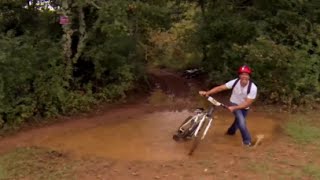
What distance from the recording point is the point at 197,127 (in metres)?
9.47

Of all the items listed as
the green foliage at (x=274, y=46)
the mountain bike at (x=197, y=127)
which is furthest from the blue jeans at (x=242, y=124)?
the green foliage at (x=274, y=46)

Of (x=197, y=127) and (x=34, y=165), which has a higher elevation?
(x=197, y=127)

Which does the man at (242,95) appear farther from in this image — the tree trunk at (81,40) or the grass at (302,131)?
the tree trunk at (81,40)

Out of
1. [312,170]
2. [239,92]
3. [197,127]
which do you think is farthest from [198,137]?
[312,170]

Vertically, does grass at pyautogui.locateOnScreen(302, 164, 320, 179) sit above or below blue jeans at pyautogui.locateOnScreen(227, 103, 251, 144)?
below

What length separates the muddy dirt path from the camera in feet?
31.2

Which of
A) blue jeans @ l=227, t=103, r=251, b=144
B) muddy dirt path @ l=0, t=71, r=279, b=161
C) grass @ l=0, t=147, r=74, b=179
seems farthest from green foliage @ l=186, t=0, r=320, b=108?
grass @ l=0, t=147, r=74, b=179

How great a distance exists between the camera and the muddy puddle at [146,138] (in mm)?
9453

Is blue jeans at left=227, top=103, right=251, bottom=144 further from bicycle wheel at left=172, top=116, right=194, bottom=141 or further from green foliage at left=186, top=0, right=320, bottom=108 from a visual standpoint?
green foliage at left=186, top=0, right=320, bottom=108

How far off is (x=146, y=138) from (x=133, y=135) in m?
0.44

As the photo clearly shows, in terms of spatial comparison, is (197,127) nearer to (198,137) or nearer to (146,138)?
(198,137)

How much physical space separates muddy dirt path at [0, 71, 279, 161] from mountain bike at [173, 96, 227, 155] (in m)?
0.18

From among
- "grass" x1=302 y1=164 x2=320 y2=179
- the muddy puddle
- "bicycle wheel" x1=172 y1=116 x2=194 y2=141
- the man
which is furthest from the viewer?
"bicycle wheel" x1=172 y1=116 x2=194 y2=141

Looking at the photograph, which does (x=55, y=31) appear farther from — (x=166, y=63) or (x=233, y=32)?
(x=166, y=63)
